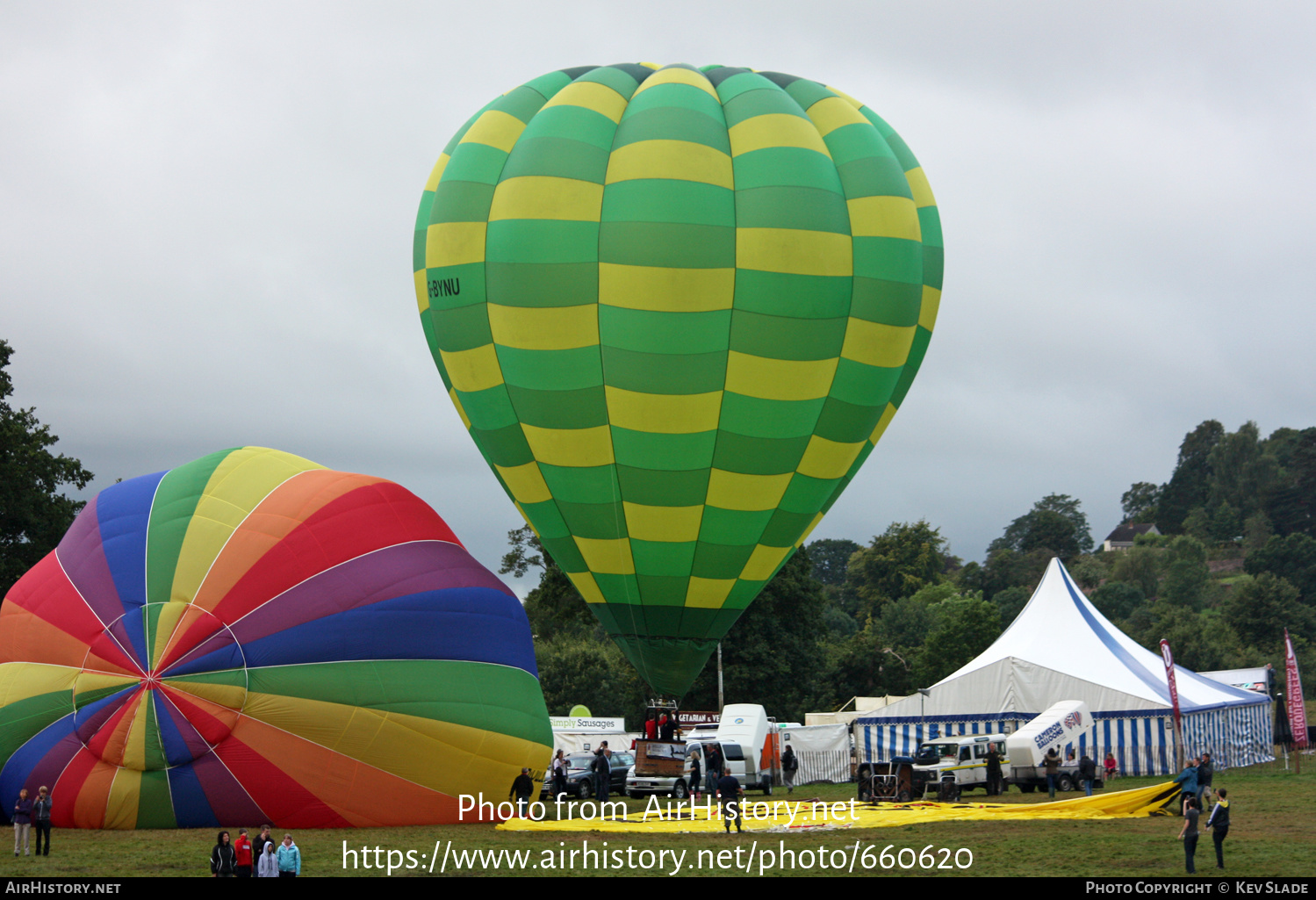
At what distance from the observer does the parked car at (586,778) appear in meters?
21.0

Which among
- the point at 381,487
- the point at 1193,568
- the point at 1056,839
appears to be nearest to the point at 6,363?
the point at 381,487

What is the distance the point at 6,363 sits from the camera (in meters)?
27.2

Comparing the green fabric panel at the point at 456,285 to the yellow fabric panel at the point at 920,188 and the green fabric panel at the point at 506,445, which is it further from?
the yellow fabric panel at the point at 920,188

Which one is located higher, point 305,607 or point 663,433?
point 663,433

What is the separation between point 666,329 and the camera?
14.5 metres

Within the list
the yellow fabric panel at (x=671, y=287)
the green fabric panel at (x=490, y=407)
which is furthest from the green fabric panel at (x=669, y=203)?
Answer: the green fabric panel at (x=490, y=407)

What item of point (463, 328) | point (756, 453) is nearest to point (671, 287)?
point (756, 453)

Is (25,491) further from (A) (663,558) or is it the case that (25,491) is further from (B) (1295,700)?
(B) (1295,700)

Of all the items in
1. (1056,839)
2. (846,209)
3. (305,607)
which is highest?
(846,209)

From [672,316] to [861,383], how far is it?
2.76 metres

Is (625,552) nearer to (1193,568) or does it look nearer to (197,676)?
(197,676)

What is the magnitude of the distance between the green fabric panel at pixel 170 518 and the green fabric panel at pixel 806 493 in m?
8.22

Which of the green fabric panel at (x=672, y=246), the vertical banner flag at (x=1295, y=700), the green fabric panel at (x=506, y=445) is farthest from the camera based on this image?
the vertical banner flag at (x=1295, y=700)

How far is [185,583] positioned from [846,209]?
398 inches
